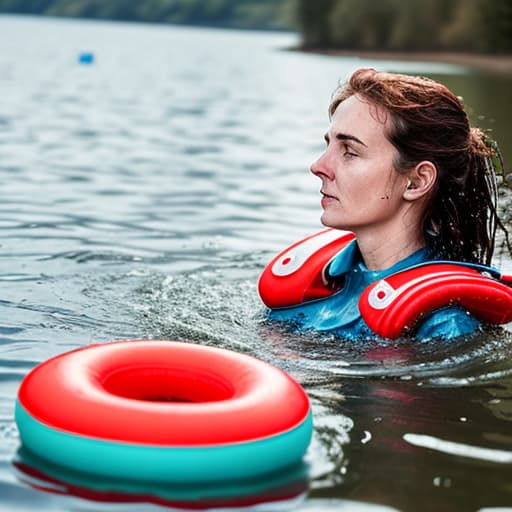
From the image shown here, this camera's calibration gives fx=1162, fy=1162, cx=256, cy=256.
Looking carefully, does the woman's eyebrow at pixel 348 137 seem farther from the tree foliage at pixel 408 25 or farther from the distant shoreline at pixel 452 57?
the tree foliage at pixel 408 25

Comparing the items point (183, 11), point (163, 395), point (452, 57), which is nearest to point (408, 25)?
point (452, 57)

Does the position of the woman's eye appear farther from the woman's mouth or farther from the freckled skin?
the woman's mouth

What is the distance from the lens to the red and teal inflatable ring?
128 inches

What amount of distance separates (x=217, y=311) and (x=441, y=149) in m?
1.52

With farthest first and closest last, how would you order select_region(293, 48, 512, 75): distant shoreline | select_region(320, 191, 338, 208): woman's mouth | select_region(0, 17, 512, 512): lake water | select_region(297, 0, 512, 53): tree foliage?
select_region(297, 0, 512, 53): tree foliage < select_region(293, 48, 512, 75): distant shoreline < select_region(320, 191, 338, 208): woman's mouth < select_region(0, 17, 512, 512): lake water

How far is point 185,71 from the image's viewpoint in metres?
36.6

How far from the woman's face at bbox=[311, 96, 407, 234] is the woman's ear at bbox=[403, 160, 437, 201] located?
3 cm

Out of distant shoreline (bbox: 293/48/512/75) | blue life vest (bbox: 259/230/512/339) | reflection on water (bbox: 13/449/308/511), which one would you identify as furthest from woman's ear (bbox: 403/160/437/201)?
distant shoreline (bbox: 293/48/512/75)

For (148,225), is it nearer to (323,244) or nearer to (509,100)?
(323,244)

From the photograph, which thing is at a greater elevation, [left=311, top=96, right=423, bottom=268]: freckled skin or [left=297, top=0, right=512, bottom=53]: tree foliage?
[left=311, top=96, right=423, bottom=268]: freckled skin

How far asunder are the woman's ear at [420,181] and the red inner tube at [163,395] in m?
1.32

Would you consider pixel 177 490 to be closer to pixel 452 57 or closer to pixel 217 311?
pixel 217 311

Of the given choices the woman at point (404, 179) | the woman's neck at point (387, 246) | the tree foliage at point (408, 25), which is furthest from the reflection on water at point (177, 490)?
the tree foliage at point (408, 25)

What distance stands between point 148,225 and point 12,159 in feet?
13.4
